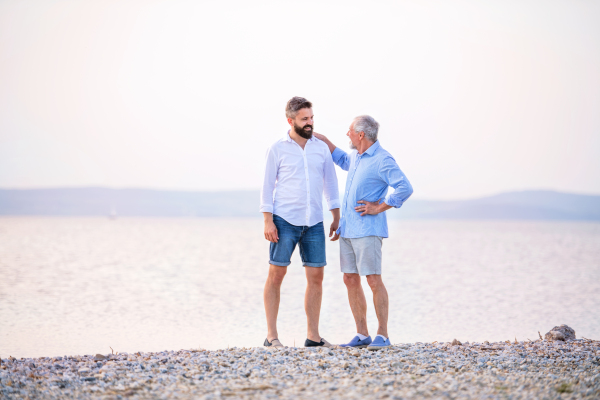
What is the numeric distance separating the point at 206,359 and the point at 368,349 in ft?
4.57

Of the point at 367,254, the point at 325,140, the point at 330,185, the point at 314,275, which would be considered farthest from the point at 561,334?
the point at 325,140

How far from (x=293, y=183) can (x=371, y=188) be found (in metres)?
0.72

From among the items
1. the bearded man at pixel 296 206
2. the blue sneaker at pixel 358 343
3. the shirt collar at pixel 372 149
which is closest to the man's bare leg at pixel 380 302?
the blue sneaker at pixel 358 343

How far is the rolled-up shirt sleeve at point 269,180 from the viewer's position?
4988 mm

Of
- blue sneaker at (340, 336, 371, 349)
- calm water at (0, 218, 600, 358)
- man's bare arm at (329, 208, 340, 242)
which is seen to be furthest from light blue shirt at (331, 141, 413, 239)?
calm water at (0, 218, 600, 358)

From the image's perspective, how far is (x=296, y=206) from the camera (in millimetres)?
4953

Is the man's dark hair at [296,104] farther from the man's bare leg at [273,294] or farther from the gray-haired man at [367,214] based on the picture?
the man's bare leg at [273,294]

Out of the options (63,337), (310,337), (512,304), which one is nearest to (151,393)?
(310,337)

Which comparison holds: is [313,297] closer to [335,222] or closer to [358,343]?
[358,343]

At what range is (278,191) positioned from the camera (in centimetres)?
505

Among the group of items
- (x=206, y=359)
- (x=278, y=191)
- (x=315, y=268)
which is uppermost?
(x=278, y=191)

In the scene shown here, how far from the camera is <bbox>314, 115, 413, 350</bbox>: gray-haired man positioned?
15.8 feet

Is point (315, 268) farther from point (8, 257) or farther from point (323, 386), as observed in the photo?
point (8, 257)

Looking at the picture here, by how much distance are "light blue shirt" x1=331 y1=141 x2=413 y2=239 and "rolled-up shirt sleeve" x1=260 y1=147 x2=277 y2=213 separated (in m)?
0.69
